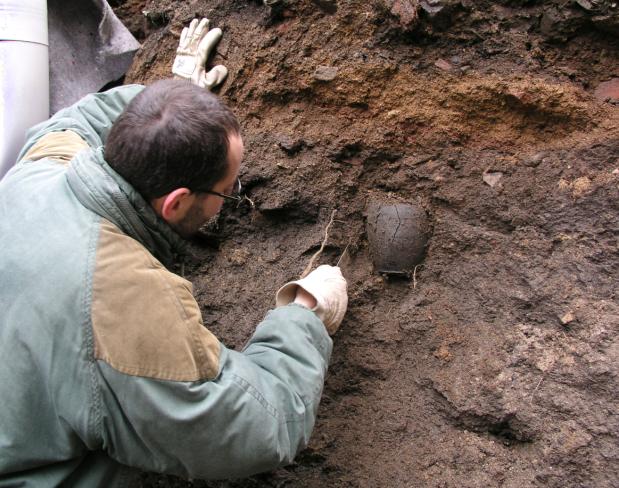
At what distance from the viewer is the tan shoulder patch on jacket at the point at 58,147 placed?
1877 millimetres

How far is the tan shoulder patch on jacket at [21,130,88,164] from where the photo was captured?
1.88 metres

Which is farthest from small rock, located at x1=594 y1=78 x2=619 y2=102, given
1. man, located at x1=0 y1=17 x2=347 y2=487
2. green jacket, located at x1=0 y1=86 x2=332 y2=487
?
green jacket, located at x1=0 y1=86 x2=332 y2=487

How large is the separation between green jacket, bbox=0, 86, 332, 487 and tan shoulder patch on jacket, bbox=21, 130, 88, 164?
0.30m

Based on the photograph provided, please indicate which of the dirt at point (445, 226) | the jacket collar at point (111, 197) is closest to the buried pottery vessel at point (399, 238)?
the dirt at point (445, 226)

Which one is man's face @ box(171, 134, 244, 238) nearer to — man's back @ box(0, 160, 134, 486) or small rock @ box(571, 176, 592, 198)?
man's back @ box(0, 160, 134, 486)

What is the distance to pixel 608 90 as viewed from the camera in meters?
2.21

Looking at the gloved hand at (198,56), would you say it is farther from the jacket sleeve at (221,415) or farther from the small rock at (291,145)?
the jacket sleeve at (221,415)

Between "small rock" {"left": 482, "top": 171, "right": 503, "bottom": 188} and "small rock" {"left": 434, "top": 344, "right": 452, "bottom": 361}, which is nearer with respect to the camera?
"small rock" {"left": 434, "top": 344, "right": 452, "bottom": 361}

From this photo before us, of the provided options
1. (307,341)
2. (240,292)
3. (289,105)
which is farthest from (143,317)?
(289,105)

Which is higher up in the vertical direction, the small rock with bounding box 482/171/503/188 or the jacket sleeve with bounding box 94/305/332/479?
the small rock with bounding box 482/171/503/188

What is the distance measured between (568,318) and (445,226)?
21.4 inches

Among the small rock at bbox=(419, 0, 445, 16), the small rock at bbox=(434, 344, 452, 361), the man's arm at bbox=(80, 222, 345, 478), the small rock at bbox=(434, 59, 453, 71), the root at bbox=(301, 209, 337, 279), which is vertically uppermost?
the small rock at bbox=(419, 0, 445, 16)

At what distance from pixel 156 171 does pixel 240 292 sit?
2.82 ft

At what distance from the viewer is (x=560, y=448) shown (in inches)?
70.7
